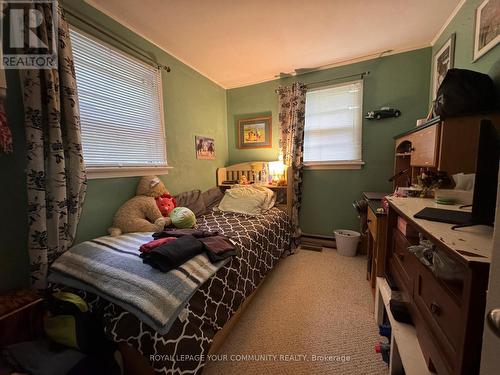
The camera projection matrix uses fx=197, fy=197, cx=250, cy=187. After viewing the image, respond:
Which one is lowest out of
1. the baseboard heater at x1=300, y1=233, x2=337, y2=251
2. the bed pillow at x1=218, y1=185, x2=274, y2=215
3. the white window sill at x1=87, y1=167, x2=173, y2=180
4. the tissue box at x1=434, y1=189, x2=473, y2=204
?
the baseboard heater at x1=300, y1=233, x2=337, y2=251

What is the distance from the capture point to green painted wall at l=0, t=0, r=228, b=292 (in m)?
1.29

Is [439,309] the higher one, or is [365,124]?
[365,124]

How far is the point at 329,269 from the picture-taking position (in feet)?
7.58

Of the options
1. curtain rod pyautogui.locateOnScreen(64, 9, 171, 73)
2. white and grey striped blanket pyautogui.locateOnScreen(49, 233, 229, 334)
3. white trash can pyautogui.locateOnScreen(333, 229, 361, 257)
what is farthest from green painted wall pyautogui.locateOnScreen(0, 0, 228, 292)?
white trash can pyautogui.locateOnScreen(333, 229, 361, 257)

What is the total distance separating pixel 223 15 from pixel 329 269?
282cm

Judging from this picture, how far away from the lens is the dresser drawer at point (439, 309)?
0.61 meters

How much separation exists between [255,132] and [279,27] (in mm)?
1486

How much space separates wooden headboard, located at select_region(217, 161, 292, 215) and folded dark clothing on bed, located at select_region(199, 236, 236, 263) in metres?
1.46

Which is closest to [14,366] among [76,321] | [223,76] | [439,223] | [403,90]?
[76,321]

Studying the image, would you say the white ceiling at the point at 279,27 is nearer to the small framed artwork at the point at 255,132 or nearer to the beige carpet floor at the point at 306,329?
the small framed artwork at the point at 255,132

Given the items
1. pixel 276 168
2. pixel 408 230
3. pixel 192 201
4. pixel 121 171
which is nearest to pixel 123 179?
pixel 121 171

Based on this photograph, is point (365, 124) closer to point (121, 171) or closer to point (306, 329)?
point (306, 329)

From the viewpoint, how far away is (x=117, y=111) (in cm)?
187

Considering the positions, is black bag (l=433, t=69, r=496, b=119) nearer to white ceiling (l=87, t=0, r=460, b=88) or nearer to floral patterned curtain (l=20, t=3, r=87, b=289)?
white ceiling (l=87, t=0, r=460, b=88)
